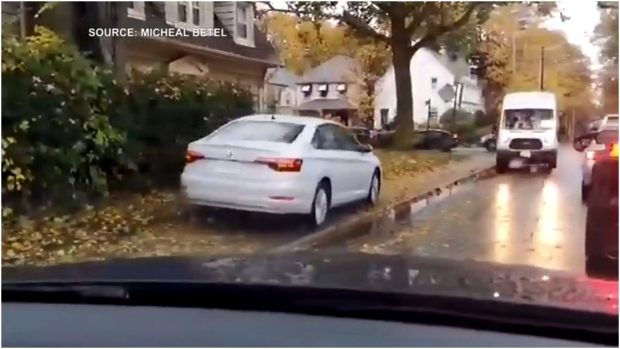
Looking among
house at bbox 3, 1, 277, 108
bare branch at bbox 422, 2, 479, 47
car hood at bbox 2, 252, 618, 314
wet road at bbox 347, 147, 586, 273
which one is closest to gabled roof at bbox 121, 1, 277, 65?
house at bbox 3, 1, 277, 108

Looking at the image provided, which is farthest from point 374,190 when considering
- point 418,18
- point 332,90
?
point 418,18

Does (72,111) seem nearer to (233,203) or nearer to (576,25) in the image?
(233,203)

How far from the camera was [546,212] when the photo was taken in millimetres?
2789

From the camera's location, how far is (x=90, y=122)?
121 inches

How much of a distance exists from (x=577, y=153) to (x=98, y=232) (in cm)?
171

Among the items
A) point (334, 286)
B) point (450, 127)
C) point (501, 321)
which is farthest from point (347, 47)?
point (501, 321)

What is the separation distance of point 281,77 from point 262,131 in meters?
0.21

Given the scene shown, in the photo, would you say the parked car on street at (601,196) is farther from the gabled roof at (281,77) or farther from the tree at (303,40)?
the gabled roof at (281,77)

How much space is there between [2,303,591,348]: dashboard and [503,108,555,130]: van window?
4.66 feet

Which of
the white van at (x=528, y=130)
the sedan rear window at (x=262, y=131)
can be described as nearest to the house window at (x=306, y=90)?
the sedan rear window at (x=262, y=131)

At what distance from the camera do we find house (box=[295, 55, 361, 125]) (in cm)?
281

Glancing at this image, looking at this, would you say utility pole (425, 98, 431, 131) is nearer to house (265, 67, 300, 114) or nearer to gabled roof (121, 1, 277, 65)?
house (265, 67, 300, 114)

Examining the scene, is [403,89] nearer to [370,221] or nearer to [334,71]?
[334,71]

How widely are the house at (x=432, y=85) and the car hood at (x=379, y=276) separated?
0.82 meters
